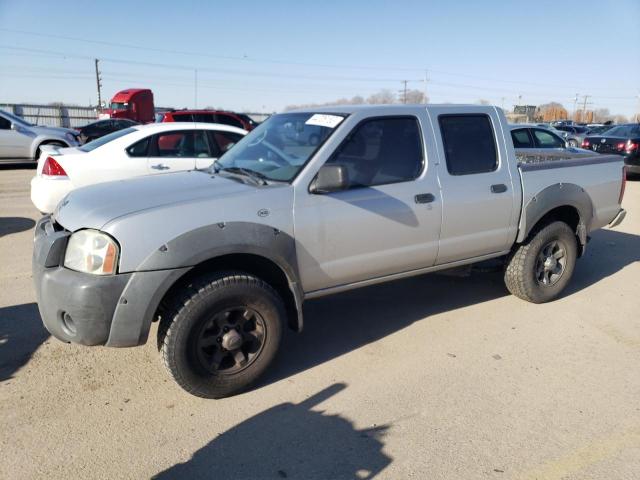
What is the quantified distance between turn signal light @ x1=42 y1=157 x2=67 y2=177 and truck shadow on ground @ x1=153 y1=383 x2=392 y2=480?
17.3 ft

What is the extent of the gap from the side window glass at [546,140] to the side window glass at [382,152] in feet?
27.6

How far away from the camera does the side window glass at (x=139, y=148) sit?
24.2ft

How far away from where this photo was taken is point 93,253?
2930mm

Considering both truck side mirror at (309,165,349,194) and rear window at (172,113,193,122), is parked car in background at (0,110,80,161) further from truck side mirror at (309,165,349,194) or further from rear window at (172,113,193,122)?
truck side mirror at (309,165,349,194)

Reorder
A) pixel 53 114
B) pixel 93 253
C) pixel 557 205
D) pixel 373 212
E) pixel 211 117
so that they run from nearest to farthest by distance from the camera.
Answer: pixel 93 253 → pixel 373 212 → pixel 557 205 → pixel 211 117 → pixel 53 114

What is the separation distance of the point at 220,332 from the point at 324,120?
1723mm

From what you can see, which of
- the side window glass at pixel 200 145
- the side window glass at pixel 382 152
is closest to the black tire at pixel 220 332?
the side window glass at pixel 382 152

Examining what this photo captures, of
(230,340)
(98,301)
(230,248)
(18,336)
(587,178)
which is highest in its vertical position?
(587,178)

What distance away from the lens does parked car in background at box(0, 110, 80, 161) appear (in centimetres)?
1369

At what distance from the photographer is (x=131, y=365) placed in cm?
370

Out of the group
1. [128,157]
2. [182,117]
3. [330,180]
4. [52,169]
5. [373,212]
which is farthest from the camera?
[182,117]

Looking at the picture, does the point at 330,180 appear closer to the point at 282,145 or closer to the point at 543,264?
the point at 282,145

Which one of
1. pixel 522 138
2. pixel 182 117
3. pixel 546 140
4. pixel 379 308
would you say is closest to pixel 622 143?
pixel 546 140

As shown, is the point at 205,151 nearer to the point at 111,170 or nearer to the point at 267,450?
the point at 111,170
